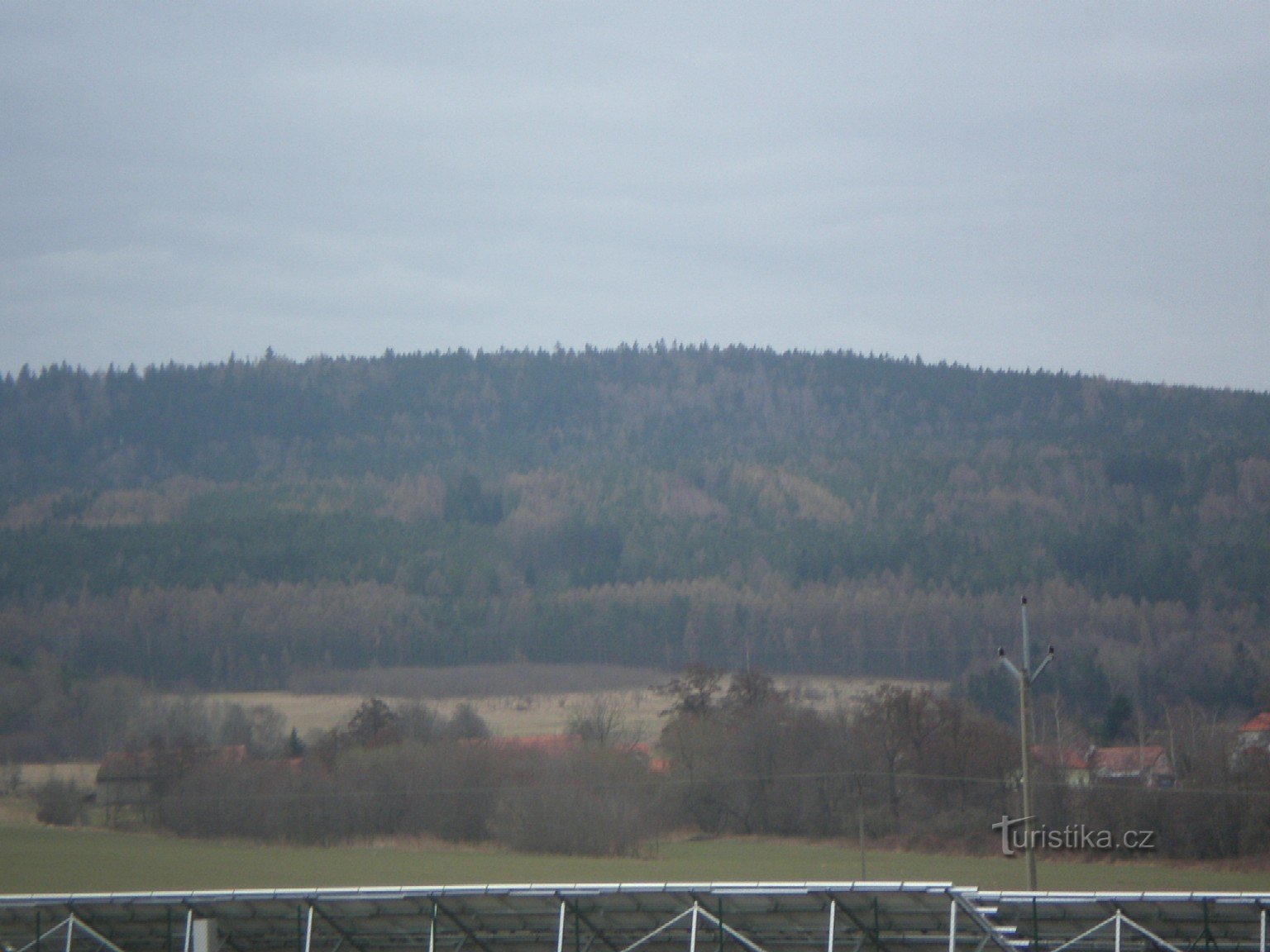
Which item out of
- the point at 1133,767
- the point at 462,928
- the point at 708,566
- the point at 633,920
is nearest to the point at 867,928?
the point at 633,920

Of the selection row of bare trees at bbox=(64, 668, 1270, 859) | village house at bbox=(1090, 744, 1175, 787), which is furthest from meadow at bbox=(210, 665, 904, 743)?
village house at bbox=(1090, 744, 1175, 787)

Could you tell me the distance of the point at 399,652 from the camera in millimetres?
124688

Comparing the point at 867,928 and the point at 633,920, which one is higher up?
the point at 867,928

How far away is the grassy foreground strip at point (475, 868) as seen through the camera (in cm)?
5062

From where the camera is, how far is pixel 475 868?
59.8 m

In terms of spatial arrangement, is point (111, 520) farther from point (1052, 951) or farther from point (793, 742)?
point (1052, 951)

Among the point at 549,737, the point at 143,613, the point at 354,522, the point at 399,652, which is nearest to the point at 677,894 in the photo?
the point at 549,737

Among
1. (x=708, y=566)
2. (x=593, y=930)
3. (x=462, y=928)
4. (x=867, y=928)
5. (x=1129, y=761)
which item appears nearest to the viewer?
(x=867, y=928)

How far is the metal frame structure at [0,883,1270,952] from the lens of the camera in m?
24.6

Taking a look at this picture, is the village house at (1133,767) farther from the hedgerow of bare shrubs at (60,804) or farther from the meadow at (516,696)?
the hedgerow of bare shrubs at (60,804)

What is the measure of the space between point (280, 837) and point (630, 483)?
116875 mm

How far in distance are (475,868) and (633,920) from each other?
116 ft

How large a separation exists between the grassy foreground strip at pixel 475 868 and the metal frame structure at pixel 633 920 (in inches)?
869

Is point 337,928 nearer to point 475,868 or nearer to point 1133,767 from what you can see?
point 475,868
